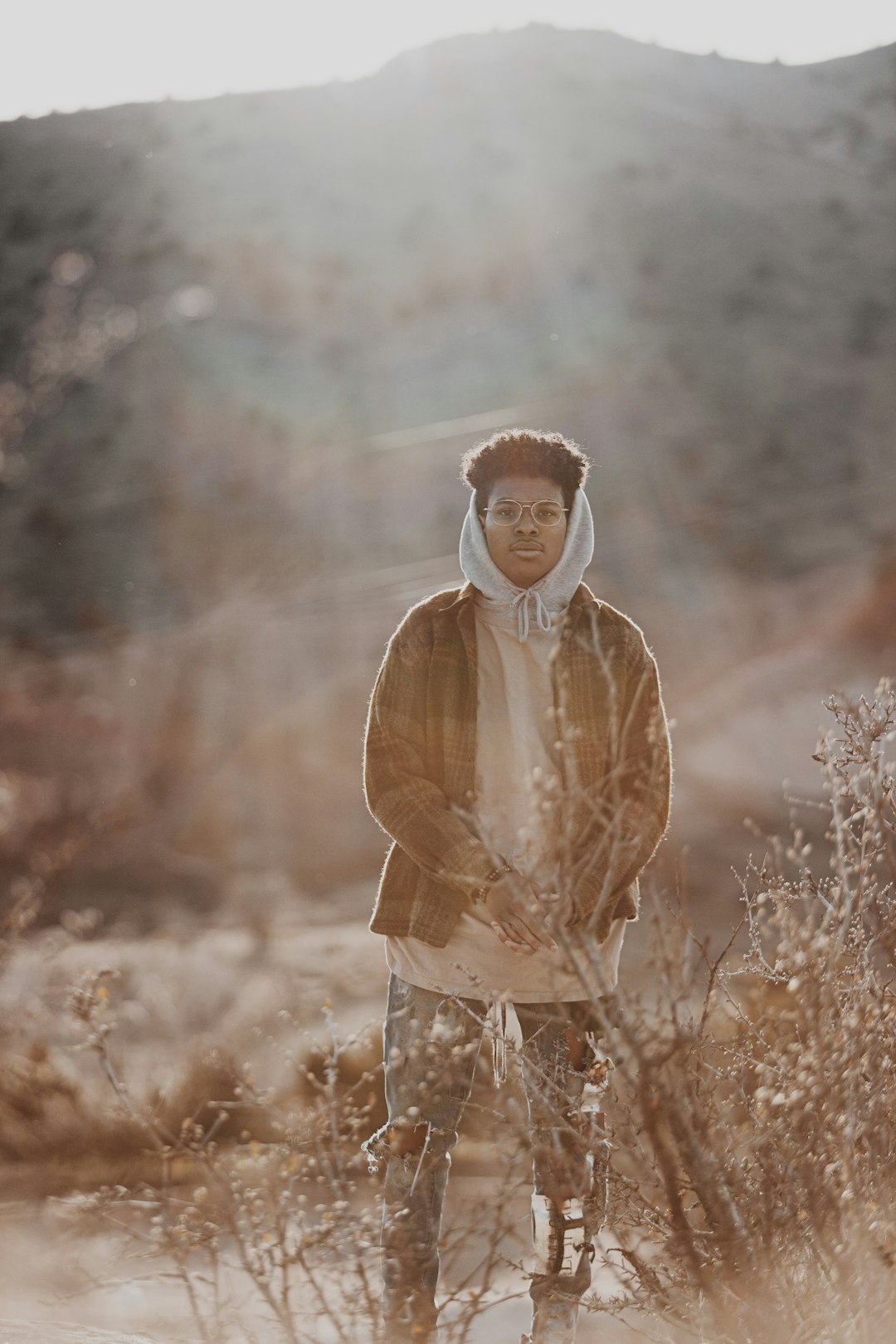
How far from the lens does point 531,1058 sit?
2.26 m

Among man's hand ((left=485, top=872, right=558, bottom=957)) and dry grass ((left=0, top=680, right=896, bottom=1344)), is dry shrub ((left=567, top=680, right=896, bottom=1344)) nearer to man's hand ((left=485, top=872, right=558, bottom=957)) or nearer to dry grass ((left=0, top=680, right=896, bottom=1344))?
dry grass ((left=0, top=680, right=896, bottom=1344))

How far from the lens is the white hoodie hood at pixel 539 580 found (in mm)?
2340

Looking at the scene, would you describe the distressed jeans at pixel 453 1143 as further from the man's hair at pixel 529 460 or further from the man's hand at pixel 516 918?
the man's hair at pixel 529 460

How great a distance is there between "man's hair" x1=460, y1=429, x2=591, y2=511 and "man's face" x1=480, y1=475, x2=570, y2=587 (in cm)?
2

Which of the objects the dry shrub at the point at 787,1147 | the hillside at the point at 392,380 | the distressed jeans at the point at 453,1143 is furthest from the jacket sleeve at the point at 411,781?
the hillside at the point at 392,380

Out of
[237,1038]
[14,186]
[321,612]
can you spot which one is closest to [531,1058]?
[237,1038]

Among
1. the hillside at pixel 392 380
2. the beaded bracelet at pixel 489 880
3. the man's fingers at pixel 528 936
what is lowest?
the man's fingers at pixel 528 936

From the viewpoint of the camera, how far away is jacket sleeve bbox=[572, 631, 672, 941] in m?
2.14

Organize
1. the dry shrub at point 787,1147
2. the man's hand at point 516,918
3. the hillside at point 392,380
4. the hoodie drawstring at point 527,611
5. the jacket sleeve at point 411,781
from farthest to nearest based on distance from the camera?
the hillside at point 392,380, the hoodie drawstring at point 527,611, the jacket sleeve at point 411,781, the man's hand at point 516,918, the dry shrub at point 787,1147

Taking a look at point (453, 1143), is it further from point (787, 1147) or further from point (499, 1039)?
point (787, 1147)

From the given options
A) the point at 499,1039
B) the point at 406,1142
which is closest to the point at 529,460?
the point at 499,1039

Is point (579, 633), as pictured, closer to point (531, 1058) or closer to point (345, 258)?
point (531, 1058)

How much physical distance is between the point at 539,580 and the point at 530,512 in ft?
0.44

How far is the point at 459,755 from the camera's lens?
91.4 inches
